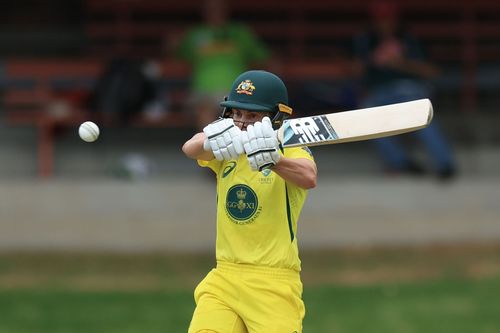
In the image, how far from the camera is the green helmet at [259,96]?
5754 millimetres

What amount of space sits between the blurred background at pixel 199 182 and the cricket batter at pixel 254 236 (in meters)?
4.49

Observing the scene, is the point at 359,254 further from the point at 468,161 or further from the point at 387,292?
the point at 468,161

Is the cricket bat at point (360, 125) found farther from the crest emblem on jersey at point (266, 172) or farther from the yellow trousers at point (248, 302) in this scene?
the yellow trousers at point (248, 302)

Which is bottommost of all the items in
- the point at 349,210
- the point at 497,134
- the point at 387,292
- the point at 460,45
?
the point at 387,292

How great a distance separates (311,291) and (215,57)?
2.27 m

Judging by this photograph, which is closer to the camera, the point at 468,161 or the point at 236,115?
the point at 236,115

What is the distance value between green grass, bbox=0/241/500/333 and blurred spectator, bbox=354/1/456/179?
0.90 meters

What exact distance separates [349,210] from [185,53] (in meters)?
2.18

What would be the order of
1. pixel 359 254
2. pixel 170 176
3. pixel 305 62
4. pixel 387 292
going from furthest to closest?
pixel 305 62 → pixel 170 176 → pixel 359 254 → pixel 387 292

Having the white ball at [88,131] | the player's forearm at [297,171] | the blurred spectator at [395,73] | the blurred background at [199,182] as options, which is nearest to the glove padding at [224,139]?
the player's forearm at [297,171]

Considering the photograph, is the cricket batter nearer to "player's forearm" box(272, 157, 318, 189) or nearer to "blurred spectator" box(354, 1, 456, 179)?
"player's forearm" box(272, 157, 318, 189)

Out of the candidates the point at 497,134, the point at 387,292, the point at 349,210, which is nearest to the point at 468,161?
the point at 497,134

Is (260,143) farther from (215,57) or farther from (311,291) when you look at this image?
(215,57)

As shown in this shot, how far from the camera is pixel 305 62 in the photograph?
1374cm
